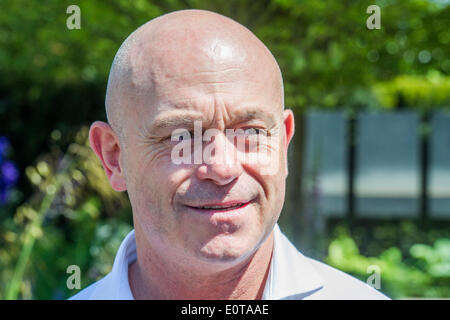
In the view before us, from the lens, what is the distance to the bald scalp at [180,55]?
53.2 inches

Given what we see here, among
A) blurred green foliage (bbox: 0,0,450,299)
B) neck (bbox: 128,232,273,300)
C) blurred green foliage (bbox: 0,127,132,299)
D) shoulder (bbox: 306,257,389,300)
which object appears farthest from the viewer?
blurred green foliage (bbox: 0,0,450,299)

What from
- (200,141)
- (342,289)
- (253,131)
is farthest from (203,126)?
(342,289)

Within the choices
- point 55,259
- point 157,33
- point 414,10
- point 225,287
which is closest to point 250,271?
point 225,287

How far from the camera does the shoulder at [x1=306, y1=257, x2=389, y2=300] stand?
1638 millimetres

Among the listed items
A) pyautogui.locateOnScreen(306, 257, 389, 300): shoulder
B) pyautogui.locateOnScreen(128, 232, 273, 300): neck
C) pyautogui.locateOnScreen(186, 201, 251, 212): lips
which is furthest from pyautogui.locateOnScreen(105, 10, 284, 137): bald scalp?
pyautogui.locateOnScreen(306, 257, 389, 300): shoulder

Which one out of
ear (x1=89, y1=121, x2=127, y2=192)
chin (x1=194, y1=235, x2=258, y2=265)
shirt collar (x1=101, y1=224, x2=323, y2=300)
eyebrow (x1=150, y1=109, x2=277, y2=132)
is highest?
eyebrow (x1=150, y1=109, x2=277, y2=132)

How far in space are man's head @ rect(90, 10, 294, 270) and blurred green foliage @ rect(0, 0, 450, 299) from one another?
1671mm

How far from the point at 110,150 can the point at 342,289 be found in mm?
845

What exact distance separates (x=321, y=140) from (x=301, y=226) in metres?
2.81

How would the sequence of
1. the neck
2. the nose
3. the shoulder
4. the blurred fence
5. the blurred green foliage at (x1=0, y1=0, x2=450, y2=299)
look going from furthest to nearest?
the blurred fence → the blurred green foliage at (x1=0, y1=0, x2=450, y2=299) → the shoulder → the neck → the nose

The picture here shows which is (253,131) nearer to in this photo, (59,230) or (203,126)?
(203,126)

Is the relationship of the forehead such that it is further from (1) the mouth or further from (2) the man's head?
(1) the mouth

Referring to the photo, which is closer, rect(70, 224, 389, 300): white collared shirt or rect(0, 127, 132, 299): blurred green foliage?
rect(70, 224, 389, 300): white collared shirt

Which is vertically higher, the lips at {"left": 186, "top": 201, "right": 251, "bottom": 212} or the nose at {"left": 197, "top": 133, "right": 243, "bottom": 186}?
the nose at {"left": 197, "top": 133, "right": 243, "bottom": 186}
